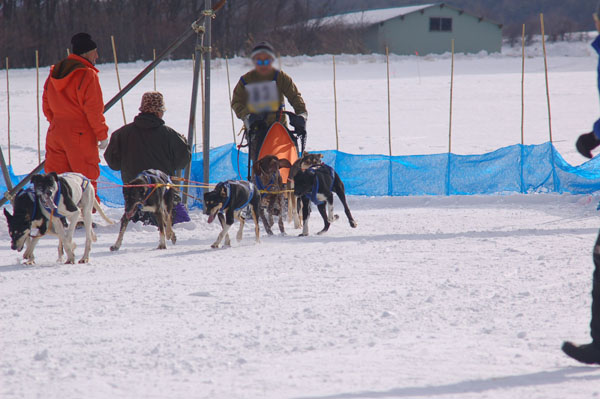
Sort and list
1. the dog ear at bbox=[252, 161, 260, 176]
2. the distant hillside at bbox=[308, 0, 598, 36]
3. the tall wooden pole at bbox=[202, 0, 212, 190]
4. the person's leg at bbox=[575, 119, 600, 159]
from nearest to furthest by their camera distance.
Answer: the person's leg at bbox=[575, 119, 600, 159]
the dog ear at bbox=[252, 161, 260, 176]
the tall wooden pole at bbox=[202, 0, 212, 190]
the distant hillside at bbox=[308, 0, 598, 36]

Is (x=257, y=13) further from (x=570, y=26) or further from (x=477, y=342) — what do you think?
(x=477, y=342)

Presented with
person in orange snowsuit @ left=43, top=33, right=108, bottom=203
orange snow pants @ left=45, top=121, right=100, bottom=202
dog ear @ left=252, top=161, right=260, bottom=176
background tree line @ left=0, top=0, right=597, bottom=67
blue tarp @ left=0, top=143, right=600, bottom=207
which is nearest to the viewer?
person in orange snowsuit @ left=43, top=33, right=108, bottom=203

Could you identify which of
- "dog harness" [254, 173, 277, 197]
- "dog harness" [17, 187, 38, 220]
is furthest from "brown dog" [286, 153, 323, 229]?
"dog harness" [17, 187, 38, 220]

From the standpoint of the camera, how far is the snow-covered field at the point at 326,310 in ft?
9.95

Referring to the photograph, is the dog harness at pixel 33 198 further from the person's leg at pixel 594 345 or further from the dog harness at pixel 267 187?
the person's leg at pixel 594 345

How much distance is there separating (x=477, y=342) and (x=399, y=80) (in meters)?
18.4

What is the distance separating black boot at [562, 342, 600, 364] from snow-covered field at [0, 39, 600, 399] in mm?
59

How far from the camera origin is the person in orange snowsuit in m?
6.40

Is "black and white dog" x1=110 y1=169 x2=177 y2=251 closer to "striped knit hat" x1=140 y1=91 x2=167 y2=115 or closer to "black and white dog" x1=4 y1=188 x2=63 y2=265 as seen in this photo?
"striped knit hat" x1=140 y1=91 x2=167 y2=115

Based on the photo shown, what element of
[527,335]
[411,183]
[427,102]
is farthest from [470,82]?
[527,335]

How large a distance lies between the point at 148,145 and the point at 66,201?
1.57 metres

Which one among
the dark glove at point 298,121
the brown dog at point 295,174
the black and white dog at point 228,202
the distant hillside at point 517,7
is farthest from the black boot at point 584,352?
the distant hillside at point 517,7

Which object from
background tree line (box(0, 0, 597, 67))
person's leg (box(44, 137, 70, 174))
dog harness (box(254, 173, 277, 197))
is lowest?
dog harness (box(254, 173, 277, 197))

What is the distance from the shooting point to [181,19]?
→ 33188 millimetres
